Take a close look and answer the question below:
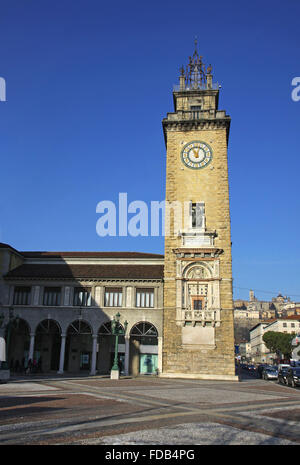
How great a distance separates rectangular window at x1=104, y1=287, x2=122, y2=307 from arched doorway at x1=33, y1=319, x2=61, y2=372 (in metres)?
6.51

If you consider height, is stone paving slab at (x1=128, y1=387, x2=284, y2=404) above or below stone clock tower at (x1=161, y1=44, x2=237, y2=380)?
below

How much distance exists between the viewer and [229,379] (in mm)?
35250

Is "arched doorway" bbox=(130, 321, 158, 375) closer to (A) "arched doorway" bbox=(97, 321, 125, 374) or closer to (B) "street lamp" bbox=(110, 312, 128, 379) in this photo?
(A) "arched doorway" bbox=(97, 321, 125, 374)

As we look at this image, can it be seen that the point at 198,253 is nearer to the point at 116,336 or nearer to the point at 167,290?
the point at 167,290

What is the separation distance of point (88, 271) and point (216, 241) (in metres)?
13.9

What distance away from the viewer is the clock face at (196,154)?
41406 mm

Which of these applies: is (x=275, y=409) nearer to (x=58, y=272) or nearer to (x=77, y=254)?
(x=58, y=272)

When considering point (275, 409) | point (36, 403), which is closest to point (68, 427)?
point (36, 403)

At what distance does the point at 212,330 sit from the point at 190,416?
24.2m

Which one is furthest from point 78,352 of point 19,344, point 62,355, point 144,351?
point 144,351

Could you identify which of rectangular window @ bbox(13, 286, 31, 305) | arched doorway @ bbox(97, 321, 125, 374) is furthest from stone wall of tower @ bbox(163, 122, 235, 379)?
rectangular window @ bbox(13, 286, 31, 305)

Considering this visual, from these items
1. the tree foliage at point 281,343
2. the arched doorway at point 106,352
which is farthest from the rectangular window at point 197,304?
the tree foliage at point 281,343

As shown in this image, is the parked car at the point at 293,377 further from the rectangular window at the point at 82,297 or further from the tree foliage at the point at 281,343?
the tree foliage at the point at 281,343

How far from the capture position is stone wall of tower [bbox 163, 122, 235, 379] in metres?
36.1
